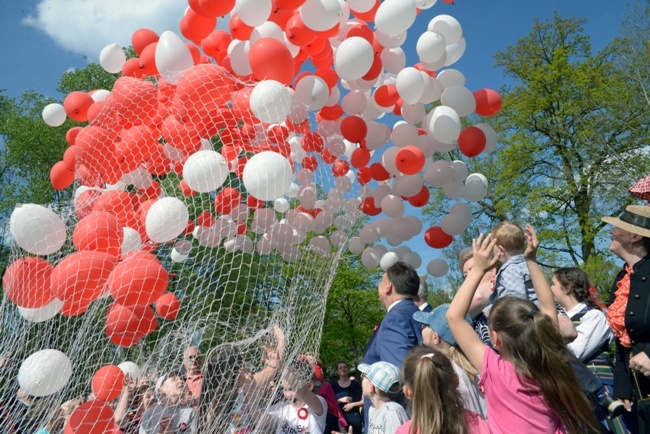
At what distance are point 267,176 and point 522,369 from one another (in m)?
1.62

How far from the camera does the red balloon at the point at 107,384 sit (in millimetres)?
2961

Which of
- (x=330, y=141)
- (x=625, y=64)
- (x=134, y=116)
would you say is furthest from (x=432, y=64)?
(x=625, y=64)

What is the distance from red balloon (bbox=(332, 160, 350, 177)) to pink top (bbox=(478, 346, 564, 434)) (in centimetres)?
236

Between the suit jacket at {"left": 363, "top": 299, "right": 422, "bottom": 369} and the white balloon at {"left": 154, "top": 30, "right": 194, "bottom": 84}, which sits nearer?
the suit jacket at {"left": 363, "top": 299, "right": 422, "bottom": 369}

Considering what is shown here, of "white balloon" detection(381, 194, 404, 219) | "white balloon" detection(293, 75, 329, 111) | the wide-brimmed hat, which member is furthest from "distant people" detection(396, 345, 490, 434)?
"white balloon" detection(381, 194, 404, 219)

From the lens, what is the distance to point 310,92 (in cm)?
369

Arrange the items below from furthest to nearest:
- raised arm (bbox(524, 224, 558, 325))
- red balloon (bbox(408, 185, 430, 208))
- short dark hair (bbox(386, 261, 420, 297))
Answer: red balloon (bbox(408, 185, 430, 208)) < short dark hair (bbox(386, 261, 420, 297)) < raised arm (bbox(524, 224, 558, 325))

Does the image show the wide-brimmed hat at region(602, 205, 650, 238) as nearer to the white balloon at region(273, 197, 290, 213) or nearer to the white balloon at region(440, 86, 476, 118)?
the white balloon at region(440, 86, 476, 118)

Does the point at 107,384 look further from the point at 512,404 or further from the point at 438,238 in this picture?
the point at 438,238

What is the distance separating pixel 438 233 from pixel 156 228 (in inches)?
116

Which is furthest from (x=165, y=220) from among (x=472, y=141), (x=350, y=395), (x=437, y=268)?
(x=350, y=395)

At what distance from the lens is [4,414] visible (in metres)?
3.32

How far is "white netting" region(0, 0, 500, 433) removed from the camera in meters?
2.94

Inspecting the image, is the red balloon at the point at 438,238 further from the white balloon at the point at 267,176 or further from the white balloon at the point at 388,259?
the white balloon at the point at 267,176
